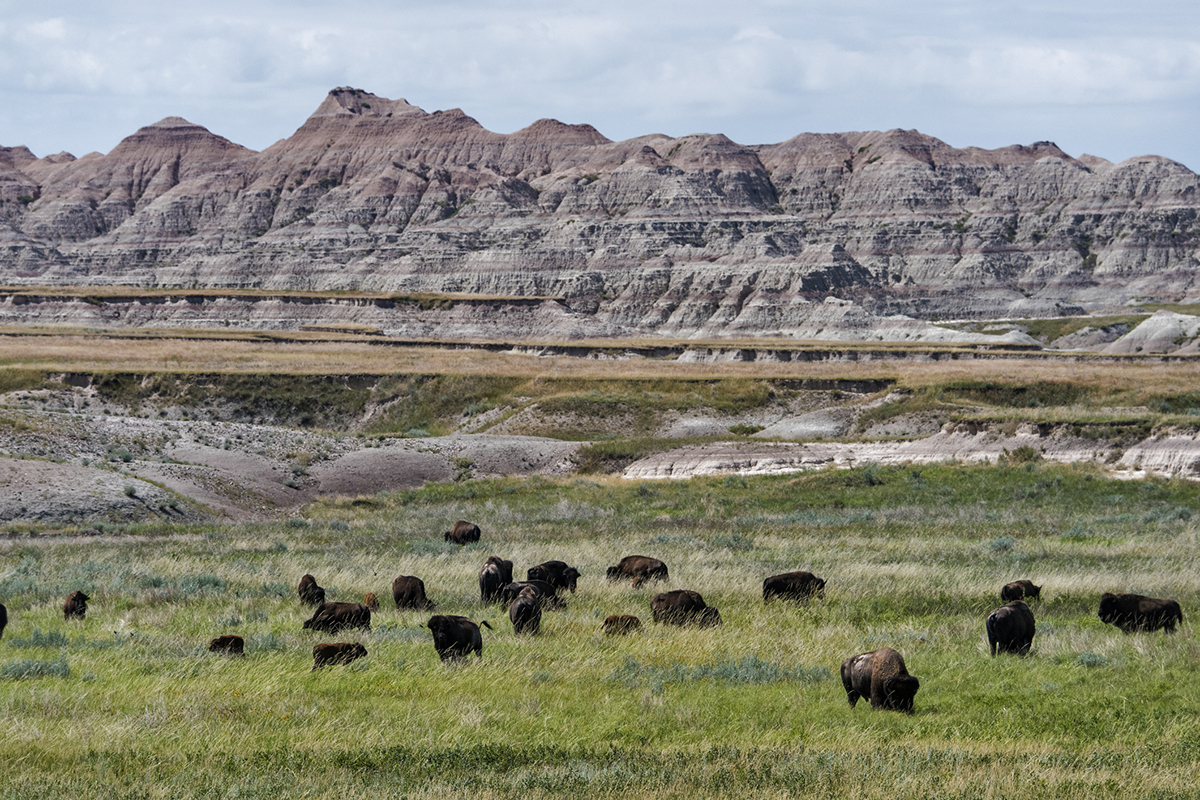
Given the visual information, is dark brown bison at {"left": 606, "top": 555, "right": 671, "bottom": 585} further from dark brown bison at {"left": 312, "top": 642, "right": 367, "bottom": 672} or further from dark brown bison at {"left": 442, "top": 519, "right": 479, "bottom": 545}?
dark brown bison at {"left": 442, "top": 519, "right": 479, "bottom": 545}

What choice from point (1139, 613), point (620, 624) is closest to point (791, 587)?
point (620, 624)

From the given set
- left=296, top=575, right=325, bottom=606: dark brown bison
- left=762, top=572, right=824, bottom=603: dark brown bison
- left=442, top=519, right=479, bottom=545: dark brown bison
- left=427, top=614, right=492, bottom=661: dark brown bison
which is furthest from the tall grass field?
left=442, top=519, right=479, bottom=545: dark brown bison

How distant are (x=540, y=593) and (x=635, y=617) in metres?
1.56

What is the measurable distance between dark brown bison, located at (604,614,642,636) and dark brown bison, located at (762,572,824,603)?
3159 mm

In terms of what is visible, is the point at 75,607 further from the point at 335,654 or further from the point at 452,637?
the point at 452,637

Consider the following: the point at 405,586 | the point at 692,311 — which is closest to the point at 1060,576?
the point at 405,586

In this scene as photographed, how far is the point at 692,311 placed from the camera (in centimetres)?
15512

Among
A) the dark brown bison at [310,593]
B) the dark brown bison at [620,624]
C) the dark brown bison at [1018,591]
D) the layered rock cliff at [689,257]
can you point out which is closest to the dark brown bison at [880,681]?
the dark brown bison at [620,624]

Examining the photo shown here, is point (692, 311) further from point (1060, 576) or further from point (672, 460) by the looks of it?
point (1060, 576)

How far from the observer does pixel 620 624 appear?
45.9 ft

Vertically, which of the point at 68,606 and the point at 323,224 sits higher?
the point at 323,224

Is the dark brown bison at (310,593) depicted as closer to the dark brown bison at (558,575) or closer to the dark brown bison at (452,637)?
the dark brown bison at (558,575)

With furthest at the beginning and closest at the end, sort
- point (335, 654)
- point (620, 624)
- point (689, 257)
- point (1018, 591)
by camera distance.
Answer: point (689, 257)
point (1018, 591)
point (620, 624)
point (335, 654)

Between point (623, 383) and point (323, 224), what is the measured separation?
139456mm
